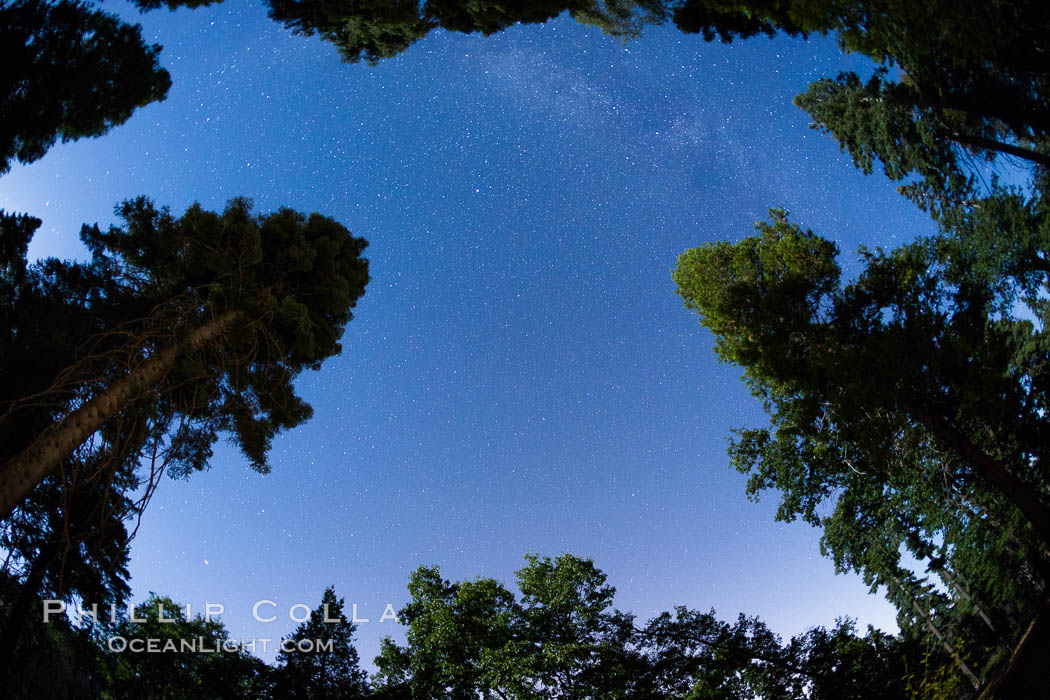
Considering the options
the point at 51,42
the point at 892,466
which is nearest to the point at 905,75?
the point at 892,466

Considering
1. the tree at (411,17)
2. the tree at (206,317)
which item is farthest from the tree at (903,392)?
the tree at (206,317)

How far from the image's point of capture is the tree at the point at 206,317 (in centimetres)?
643

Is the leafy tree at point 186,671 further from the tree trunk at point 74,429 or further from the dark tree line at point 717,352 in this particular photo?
the tree trunk at point 74,429

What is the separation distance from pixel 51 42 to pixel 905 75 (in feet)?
53.3

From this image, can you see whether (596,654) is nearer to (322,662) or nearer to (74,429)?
(322,662)

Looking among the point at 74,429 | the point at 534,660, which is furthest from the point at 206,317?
the point at 534,660

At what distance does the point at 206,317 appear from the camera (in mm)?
8133

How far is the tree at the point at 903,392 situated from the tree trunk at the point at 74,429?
42.9ft

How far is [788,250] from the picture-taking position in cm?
1483

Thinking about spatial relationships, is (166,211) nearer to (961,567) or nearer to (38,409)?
(38,409)

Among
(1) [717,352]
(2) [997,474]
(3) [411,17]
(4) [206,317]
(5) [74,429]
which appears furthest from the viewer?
(1) [717,352]

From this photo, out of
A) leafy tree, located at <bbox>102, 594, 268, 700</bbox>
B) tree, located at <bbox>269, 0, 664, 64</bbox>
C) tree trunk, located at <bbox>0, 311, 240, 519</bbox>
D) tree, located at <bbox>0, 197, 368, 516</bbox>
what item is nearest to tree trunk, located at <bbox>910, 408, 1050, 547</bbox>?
tree, located at <bbox>269, 0, 664, 64</bbox>

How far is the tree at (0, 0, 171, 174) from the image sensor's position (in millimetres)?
6355

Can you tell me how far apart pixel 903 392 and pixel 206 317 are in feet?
47.2
